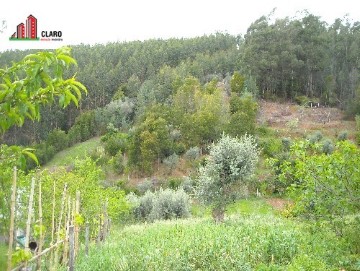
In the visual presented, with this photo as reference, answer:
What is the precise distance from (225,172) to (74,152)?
1667 inches

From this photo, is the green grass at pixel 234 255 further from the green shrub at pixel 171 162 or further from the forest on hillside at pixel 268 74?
the forest on hillside at pixel 268 74

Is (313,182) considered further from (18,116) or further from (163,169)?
(163,169)

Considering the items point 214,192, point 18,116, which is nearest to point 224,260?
point 18,116

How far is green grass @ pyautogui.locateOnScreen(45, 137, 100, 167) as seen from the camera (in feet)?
185

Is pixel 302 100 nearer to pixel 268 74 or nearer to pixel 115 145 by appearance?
pixel 268 74

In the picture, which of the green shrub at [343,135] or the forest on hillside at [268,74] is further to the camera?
the forest on hillside at [268,74]

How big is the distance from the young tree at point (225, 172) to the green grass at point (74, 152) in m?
37.4

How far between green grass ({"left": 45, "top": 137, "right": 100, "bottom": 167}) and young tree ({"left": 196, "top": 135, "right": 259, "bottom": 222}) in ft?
123

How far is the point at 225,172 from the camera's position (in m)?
20.7

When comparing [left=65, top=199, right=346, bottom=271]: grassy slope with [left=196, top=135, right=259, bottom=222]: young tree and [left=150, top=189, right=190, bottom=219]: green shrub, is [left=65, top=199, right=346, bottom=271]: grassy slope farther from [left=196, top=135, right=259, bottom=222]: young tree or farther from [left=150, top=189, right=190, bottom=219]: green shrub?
[left=150, top=189, right=190, bottom=219]: green shrub

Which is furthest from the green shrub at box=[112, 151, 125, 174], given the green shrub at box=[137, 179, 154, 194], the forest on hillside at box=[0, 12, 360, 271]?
the green shrub at box=[137, 179, 154, 194]

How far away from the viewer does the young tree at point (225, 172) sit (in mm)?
20344

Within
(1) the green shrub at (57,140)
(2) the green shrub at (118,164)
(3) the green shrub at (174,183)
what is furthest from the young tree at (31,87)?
(1) the green shrub at (57,140)

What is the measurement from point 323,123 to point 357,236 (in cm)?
4466
